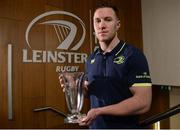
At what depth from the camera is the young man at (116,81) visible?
1.40 metres

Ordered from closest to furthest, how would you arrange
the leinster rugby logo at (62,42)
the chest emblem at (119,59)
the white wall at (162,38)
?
the chest emblem at (119,59), the leinster rugby logo at (62,42), the white wall at (162,38)

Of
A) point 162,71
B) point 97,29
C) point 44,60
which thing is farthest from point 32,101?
point 162,71

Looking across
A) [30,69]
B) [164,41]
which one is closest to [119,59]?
[30,69]

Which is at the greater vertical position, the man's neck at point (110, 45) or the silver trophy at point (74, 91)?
the man's neck at point (110, 45)

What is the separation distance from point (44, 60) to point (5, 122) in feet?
2.80

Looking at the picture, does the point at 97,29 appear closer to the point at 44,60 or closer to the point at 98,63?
the point at 98,63

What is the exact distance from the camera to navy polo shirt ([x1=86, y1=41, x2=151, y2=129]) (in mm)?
1482

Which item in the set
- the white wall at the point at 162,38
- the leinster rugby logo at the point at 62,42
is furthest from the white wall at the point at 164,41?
the leinster rugby logo at the point at 62,42

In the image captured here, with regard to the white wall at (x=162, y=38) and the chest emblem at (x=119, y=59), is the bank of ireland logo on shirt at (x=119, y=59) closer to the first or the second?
the chest emblem at (x=119, y=59)

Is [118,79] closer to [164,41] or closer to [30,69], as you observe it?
[30,69]

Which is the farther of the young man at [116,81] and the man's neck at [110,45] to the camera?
the man's neck at [110,45]

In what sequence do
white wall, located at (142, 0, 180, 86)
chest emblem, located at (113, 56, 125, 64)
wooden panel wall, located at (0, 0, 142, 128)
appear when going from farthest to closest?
white wall, located at (142, 0, 180, 86)
wooden panel wall, located at (0, 0, 142, 128)
chest emblem, located at (113, 56, 125, 64)

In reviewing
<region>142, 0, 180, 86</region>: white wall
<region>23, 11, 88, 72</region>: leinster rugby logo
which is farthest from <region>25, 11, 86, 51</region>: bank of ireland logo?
<region>142, 0, 180, 86</region>: white wall

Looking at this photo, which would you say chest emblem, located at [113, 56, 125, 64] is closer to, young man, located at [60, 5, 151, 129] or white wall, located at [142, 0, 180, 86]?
young man, located at [60, 5, 151, 129]
